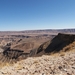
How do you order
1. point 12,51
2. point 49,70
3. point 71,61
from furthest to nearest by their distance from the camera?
point 12,51
point 71,61
point 49,70

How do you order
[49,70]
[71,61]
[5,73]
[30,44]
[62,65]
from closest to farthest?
[5,73], [49,70], [62,65], [71,61], [30,44]

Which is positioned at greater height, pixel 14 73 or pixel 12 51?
pixel 14 73

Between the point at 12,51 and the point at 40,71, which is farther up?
the point at 40,71

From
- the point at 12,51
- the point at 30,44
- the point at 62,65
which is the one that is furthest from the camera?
the point at 30,44

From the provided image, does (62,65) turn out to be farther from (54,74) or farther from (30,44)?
(30,44)

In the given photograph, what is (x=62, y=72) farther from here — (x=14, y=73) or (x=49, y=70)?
(x=14, y=73)

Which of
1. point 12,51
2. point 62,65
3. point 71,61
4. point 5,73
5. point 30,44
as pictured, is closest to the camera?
→ point 5,73

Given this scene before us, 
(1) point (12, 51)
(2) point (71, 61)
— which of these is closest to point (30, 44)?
→ (1) point (12, 51)

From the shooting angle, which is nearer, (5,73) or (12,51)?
Result: (5,73)

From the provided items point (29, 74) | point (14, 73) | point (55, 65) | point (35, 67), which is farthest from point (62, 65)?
point (14, 73)
